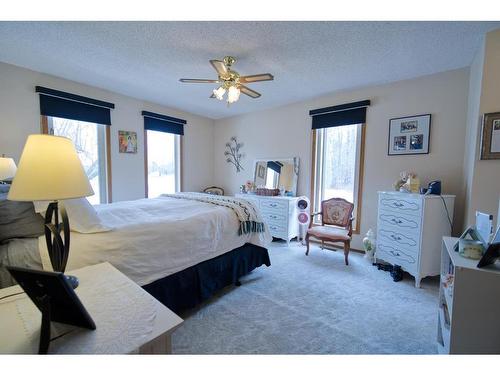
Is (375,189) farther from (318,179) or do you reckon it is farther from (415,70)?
(415,70)

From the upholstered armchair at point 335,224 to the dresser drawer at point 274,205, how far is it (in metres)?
0.54

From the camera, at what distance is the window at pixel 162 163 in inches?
157

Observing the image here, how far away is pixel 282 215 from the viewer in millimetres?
3598

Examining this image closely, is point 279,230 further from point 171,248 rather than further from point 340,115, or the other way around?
point 171,248

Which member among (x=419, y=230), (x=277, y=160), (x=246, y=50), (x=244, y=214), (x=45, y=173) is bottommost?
(x=419, y=230)

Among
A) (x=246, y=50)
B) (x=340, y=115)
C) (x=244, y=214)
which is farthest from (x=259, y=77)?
(x=340, y=115)

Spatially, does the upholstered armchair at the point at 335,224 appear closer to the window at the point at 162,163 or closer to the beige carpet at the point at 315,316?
the beige carpet at the point at 315,316

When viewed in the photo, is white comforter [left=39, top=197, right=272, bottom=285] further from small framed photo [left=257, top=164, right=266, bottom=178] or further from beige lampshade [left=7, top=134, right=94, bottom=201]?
small framed photo [left=257, top=164, right=266, bottom=178]

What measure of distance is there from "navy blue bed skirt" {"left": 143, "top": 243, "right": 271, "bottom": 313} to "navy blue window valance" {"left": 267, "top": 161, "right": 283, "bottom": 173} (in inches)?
75.5

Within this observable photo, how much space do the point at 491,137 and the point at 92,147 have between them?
15.2 ft

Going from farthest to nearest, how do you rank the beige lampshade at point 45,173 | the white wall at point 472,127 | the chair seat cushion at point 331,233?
the chair seat cushion at point 331,233 → the white wall at point 472,127 → the beige lampshade at point 45,173

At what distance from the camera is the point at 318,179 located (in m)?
3.77

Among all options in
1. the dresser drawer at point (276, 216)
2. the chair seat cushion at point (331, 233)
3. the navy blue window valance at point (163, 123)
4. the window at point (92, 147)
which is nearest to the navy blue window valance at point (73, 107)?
the window at point (92, 147)

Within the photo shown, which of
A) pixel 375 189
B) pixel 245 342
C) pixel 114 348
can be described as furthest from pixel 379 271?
pixel 114 348
